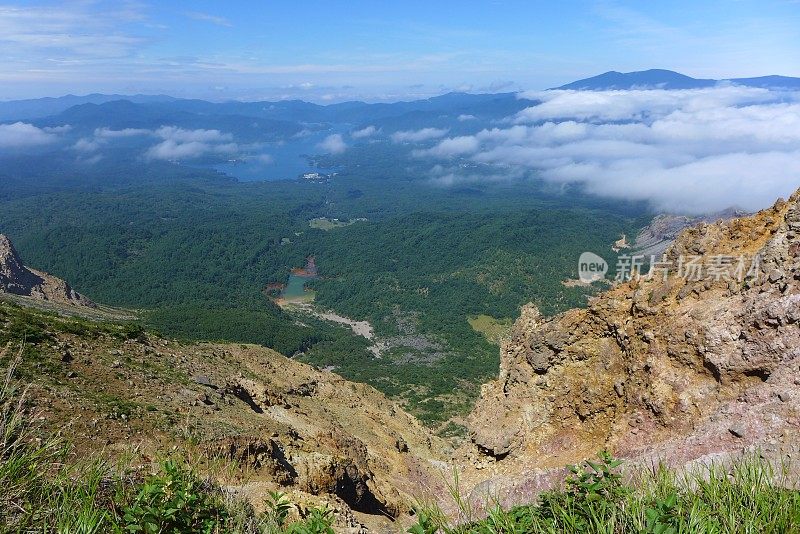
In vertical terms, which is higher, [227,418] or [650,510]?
[650,510]

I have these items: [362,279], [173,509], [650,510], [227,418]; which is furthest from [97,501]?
[362,279]

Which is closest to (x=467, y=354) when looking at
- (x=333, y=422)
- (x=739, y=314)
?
(x=333, y=422)

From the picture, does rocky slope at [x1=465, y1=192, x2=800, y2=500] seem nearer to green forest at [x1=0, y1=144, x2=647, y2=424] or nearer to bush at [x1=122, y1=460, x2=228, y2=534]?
bush at [x1=122, y1=460, x2=228, y2=534]

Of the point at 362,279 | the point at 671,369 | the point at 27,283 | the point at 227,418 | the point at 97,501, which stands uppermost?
the point at 97,501

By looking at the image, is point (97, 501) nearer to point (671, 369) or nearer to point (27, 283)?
point (671, 369)

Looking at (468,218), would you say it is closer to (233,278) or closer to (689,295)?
(233,278)

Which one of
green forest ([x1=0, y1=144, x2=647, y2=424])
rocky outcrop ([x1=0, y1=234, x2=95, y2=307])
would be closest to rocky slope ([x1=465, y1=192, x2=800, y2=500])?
green forest ([x1=0, y1=144, x2=647, y2=424])

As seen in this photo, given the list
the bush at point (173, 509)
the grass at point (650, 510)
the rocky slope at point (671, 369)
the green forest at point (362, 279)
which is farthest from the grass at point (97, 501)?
the green forest at point (362, 279)
